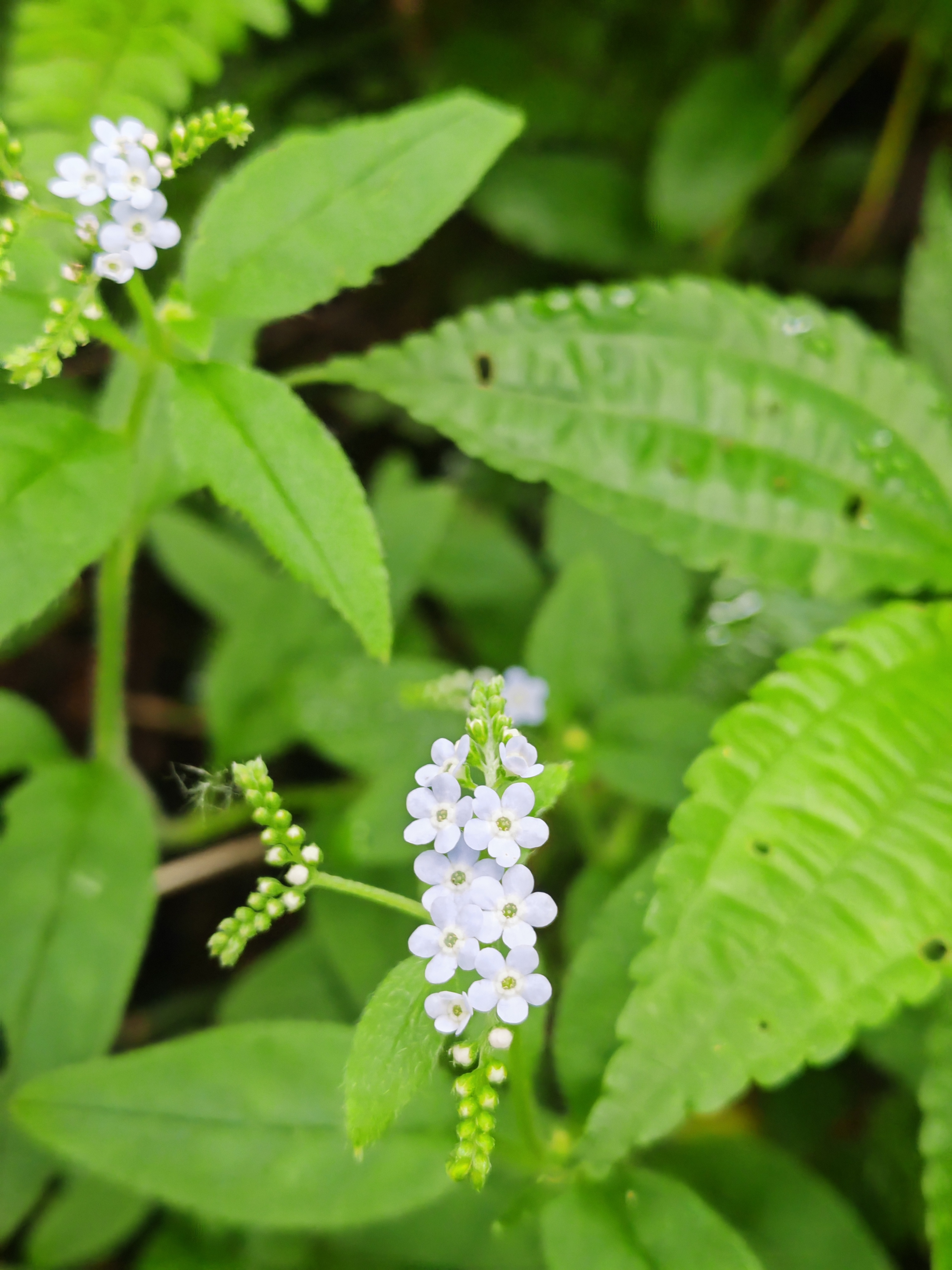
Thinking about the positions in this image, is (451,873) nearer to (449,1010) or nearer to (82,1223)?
(449,1010)

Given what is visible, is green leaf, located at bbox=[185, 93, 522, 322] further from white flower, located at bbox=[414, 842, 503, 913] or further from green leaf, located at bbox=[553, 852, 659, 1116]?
green leaf, located at bbox=[553, 852, 659, 1116]

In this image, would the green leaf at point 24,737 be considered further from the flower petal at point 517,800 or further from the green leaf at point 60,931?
the flower petal at point 517,800

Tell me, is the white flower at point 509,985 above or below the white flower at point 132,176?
below

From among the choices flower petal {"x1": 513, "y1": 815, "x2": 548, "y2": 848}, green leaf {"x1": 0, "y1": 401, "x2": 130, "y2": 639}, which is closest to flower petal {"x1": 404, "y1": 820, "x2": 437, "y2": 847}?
flower petal {"x1": 513, "y1": 815, "x2": 548, "y2": 848}

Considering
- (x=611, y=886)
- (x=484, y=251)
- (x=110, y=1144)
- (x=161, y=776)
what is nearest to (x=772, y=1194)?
(x=611, y=886)

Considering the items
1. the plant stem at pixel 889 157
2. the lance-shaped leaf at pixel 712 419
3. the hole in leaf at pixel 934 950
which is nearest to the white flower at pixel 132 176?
the lance-shaped leaf at pixel 712 419

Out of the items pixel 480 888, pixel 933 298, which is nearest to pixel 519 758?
pixel 480 888

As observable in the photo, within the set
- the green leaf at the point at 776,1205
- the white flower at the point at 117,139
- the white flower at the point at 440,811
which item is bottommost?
the green leaf at the point at 776,1205
